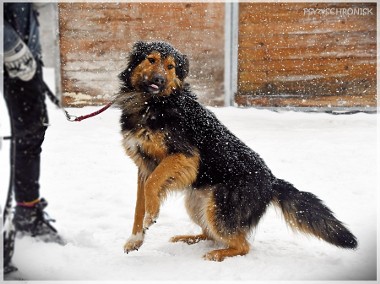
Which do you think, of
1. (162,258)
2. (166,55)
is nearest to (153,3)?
(166,55)

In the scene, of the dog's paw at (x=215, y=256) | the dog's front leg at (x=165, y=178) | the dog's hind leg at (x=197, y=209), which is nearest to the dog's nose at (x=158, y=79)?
the dog's front leg at (x=165, y=178)

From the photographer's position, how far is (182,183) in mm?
3193

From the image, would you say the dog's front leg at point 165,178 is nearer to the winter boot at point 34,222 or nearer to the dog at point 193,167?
the dog at point 193,167

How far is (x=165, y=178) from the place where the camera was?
3092 mm

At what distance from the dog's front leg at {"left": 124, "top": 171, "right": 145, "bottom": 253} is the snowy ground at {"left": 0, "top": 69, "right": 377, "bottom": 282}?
67 mm

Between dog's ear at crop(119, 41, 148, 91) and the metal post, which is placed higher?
dog's ear at crop(119, 41, 148, 91)

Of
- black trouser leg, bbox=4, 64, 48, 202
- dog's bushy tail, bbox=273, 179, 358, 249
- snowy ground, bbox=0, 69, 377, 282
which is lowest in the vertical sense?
snowy ground, bbox=0, 69, 377, 282

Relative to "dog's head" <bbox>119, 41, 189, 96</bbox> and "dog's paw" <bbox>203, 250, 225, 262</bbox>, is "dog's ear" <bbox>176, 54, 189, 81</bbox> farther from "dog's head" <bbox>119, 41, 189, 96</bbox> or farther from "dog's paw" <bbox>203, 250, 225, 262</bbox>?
"dog's paw" <bbox>203, 250, 225, 262</bbox>

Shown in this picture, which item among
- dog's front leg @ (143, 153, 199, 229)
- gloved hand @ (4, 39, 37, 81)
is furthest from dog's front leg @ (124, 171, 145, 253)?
gloved hand @ (4, 39, 37, 81)

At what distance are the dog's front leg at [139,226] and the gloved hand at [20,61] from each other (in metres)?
1.32

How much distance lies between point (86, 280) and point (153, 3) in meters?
6.82

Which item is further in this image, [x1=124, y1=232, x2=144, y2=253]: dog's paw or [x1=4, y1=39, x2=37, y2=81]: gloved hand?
[x1=124, y1=232, x2=144, y2=253]: dog's paw

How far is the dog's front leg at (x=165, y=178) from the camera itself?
3.08 m

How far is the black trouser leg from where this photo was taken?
2.36 meters
